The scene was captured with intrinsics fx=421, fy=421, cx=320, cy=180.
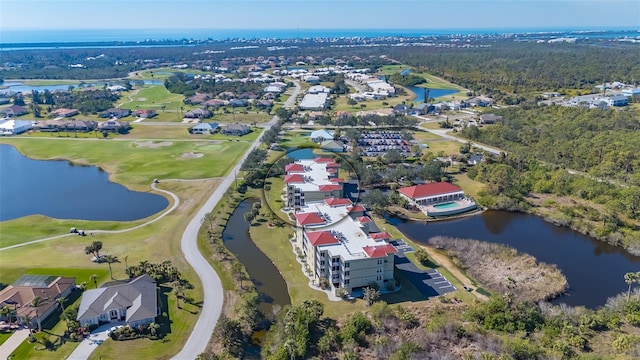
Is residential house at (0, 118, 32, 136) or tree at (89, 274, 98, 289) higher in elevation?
residential house at (0, 118, 32, 136)

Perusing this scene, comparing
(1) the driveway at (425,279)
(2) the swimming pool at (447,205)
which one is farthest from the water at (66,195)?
(2) the swimming pool at (447,205)

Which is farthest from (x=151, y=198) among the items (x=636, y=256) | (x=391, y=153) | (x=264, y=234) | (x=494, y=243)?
(x=636, y=256)

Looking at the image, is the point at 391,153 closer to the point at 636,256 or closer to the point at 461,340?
the point at 636,256

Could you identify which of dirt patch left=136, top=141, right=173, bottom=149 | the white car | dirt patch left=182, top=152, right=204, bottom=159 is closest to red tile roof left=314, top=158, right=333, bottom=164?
the white car

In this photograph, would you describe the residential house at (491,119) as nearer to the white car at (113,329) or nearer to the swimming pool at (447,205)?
the swimming pool at (447,205)

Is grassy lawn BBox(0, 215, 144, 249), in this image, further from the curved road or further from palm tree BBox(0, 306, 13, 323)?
palm tree BBox(0, 306, 13, 323)

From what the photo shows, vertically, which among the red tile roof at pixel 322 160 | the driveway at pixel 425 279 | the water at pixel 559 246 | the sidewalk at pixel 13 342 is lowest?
the water at pixel 559 246

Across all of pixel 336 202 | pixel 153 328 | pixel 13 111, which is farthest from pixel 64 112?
pixel 153 328
